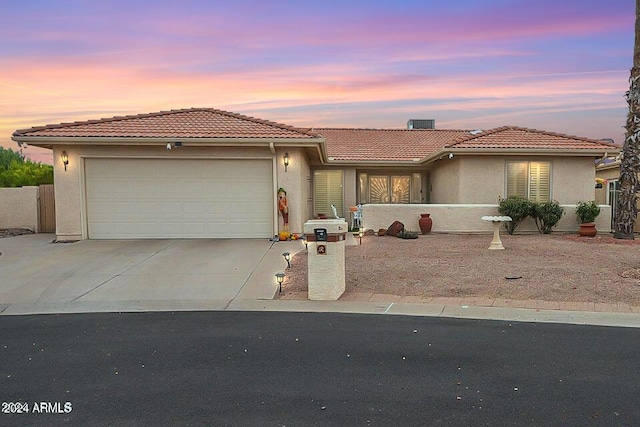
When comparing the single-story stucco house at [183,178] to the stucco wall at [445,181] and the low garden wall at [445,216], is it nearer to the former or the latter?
the low garden wall at [445,216]

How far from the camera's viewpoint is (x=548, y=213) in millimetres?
14945

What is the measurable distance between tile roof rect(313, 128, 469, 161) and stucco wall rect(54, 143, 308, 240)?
6.35 metres

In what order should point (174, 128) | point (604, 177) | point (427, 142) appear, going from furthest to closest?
point (427, 142) → point (604, 177) → point (174, 128)

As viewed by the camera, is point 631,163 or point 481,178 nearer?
point 631,163

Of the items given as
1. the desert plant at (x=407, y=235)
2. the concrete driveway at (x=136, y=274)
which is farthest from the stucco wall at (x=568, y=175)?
the concrete driveway at (x=136, y=274)

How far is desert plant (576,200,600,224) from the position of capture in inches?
586

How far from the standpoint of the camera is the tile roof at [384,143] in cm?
2018

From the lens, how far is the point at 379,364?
422cm

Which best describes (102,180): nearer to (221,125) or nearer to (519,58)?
(221,125)

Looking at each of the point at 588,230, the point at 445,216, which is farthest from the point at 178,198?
the point at 588,230

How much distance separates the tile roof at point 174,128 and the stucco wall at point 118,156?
0.48 meters

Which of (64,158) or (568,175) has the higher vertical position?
(64,158)

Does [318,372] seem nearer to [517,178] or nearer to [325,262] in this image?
[325,262]

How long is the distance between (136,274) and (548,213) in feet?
44.5
